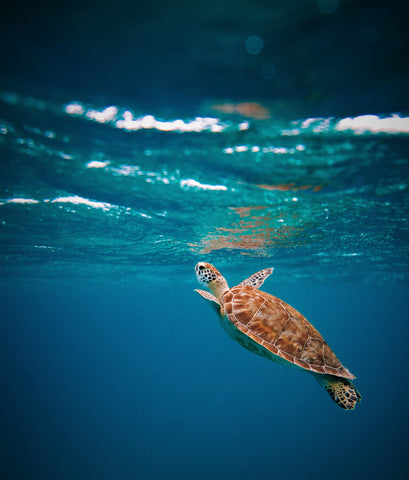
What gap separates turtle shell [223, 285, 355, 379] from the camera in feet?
15.5

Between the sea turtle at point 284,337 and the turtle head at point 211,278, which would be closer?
the sea turtle at point 284,337

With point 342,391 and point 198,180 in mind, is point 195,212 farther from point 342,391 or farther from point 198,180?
point 342,391

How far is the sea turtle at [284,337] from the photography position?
15.3 ft

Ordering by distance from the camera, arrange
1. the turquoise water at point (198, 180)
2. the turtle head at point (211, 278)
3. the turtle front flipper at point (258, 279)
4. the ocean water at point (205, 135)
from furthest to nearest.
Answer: the turtle front flipper at point (258, 279) → the turquoise water at point (198, 180) → the turtle head at point (211, 278) → the ocean water at point (205, 135)

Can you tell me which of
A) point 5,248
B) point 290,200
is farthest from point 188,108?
point 5,248

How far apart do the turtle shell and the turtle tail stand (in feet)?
0.87

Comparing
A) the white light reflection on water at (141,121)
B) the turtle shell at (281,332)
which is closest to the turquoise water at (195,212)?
the white light reflection on water at (141,121)

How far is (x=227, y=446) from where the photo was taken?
39.8 meters

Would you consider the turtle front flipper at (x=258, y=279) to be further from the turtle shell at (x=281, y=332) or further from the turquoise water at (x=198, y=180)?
the turquoise water at (x=198, y=180)

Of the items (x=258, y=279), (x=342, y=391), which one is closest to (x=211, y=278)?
(x=258, y=279)

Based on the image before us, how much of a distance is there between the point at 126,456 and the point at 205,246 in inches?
1494

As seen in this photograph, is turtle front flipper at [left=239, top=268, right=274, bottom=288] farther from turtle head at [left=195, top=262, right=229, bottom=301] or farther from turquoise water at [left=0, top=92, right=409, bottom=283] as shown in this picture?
turquoise water at [left=0, top=92, right=409, bottom=283]

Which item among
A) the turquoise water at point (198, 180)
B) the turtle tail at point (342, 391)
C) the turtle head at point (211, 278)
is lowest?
the turtle tail at point (342, 391)

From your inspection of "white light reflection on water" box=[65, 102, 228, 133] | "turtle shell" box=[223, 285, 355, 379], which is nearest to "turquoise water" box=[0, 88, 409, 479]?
"white light reflection on water" box=[65, 102, 228, 133]
